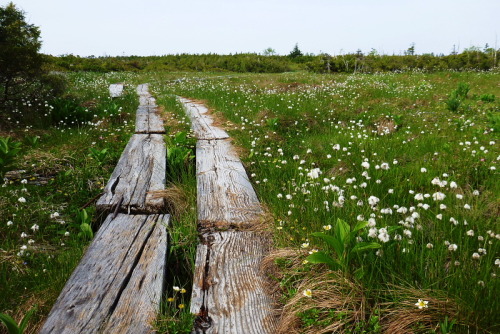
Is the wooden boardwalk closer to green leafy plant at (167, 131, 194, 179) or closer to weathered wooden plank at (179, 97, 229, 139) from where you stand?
green leafy plant at (167, 131, 194, 179)

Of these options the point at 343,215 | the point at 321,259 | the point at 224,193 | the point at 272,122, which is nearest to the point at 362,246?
the point at 321,259

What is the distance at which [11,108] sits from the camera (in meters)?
8.22

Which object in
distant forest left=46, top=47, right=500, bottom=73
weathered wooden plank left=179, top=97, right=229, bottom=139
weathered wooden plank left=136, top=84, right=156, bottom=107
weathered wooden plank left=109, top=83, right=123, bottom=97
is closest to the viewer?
weathered wooden plank left=179, top=97, right=229, bottom=139

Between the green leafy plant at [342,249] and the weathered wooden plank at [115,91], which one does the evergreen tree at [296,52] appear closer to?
the weathered wooden plank at [115,91]

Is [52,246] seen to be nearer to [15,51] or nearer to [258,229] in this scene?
[258,229]

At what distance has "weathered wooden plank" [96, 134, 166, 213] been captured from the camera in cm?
348

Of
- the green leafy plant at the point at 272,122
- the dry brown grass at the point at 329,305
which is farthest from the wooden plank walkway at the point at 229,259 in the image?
the green leafy plant at the point at 272,122

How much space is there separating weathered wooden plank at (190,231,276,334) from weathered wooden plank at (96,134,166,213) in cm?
101

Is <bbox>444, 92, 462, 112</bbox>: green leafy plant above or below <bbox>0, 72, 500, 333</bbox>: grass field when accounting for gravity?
above

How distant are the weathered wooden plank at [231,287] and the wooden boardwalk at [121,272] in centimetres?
28

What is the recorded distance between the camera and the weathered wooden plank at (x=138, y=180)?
3.48 meters

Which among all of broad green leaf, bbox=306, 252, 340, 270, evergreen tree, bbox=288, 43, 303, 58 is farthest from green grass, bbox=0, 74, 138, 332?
evergreen tree, bbox=288, 43, 303, 58

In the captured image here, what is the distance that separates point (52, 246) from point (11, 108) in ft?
22.0

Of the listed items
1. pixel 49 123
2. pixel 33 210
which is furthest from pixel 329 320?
pixel 49 123
